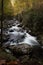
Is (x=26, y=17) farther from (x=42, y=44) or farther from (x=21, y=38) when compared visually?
(x=42, y=44)

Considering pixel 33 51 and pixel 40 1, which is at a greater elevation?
pixel 40 1

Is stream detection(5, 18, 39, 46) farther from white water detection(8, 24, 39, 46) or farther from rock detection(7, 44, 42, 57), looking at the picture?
rock detection(7, 44, 42, 57)

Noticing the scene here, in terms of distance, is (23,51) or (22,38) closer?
(23,51)

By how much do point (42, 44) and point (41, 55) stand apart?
2391 millimetres

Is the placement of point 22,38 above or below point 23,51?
below

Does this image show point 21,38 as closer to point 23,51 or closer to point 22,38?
point 22,38

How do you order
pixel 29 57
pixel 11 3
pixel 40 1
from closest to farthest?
pixel 29 57 < pixel 40 1 < pixel 11 3

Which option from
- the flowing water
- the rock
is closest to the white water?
the flowing water

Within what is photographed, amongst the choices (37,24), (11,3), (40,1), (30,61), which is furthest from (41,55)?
(11,3)

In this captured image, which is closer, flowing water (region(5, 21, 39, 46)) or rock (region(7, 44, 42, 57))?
rock (region(7, 44, 42, 57))

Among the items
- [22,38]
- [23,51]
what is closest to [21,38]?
[22,38]

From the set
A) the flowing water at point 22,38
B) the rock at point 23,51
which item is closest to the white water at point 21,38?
the flowing water at point 22,38

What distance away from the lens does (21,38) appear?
647 inches

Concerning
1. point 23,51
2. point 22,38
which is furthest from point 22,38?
point 23,51
